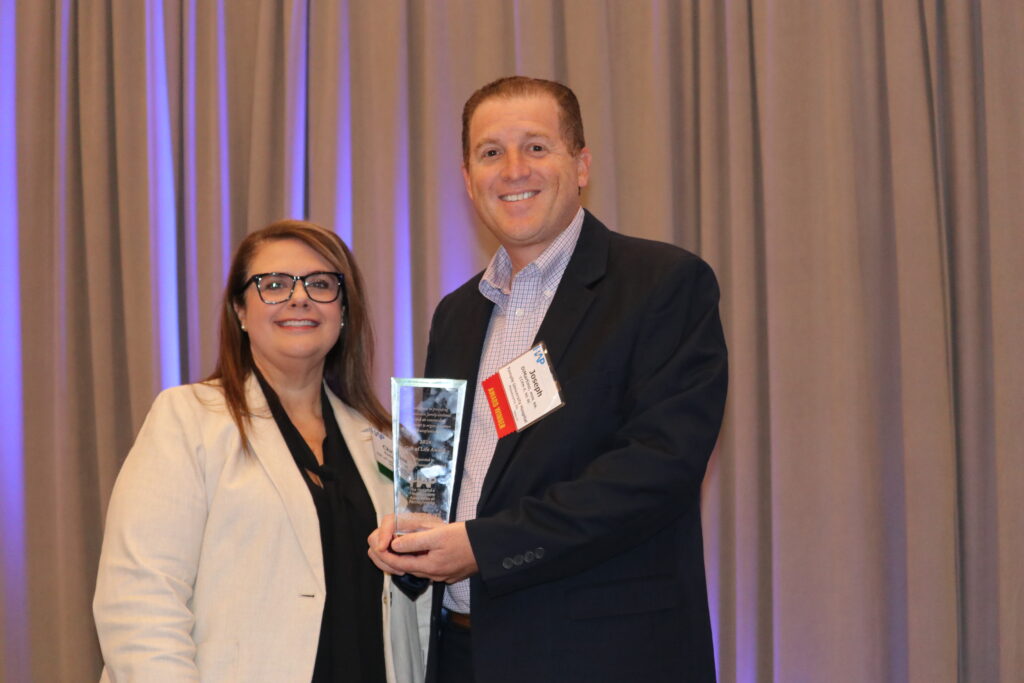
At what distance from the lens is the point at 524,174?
7.76 feet

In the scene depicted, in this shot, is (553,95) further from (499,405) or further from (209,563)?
(209,563)

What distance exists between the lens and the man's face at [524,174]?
2375mm

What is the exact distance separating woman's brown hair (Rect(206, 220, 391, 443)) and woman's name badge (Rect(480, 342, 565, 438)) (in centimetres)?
67

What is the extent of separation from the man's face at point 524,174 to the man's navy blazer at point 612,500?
0.27m

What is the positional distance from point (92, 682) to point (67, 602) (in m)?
0.38

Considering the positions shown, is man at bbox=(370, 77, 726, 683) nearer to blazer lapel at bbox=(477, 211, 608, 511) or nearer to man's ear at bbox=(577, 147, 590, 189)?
blazer lapel at bbox=(477, 211, 608, 511)

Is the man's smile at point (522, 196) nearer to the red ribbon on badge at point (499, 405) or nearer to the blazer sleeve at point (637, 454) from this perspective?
the blazer sleeve at point (637, 454)

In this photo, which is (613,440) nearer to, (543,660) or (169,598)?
(543,660)

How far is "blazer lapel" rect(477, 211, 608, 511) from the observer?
83.1 inches

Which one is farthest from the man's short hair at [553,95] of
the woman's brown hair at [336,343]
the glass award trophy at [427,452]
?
the glass award trophy at [427,452]

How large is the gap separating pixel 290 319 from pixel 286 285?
0.10 m

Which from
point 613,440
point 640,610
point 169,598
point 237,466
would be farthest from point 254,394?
point 640,610

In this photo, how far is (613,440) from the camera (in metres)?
2.11

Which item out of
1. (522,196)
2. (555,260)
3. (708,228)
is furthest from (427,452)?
(708,228)
